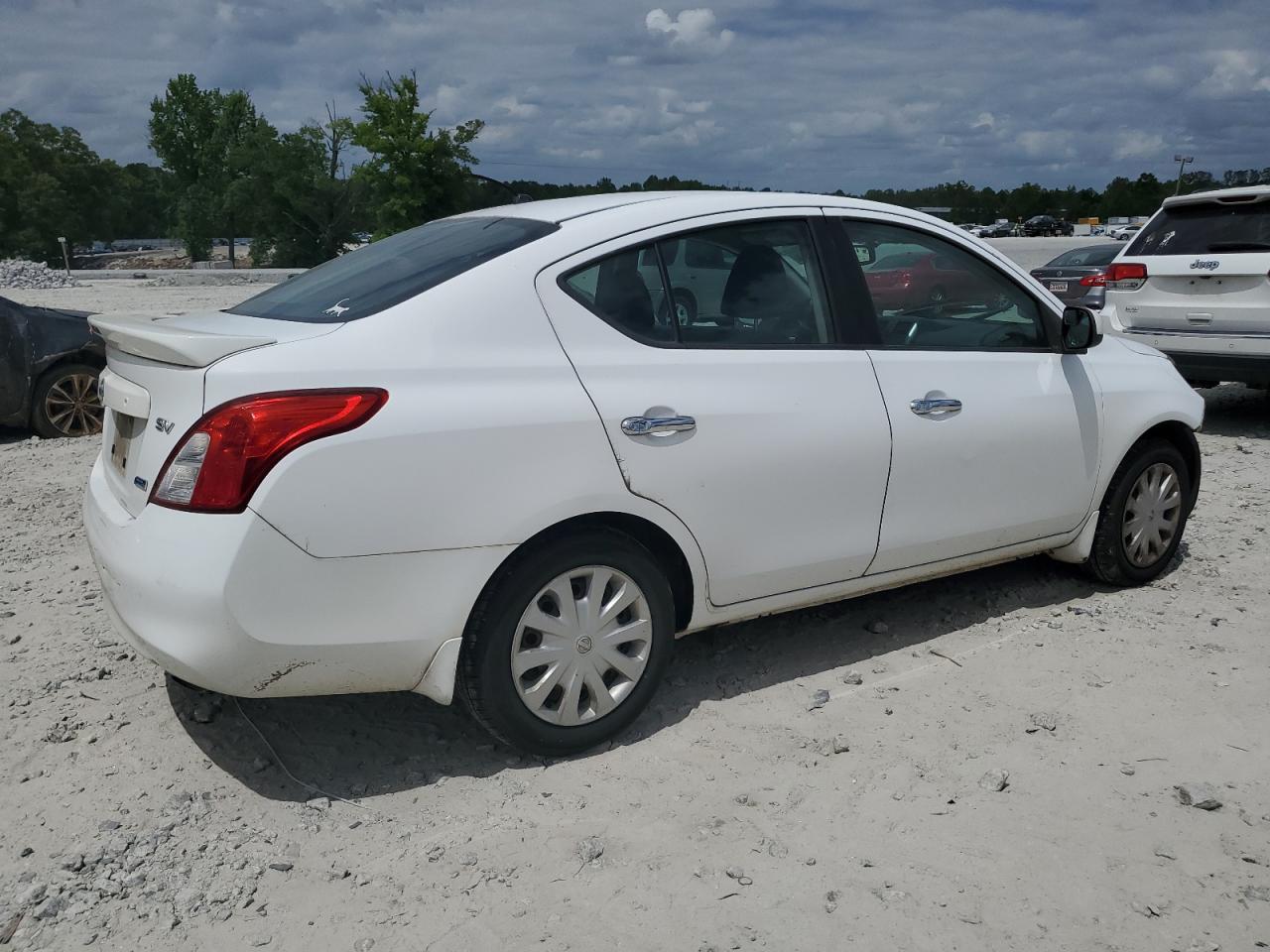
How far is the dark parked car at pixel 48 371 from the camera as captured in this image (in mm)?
8891

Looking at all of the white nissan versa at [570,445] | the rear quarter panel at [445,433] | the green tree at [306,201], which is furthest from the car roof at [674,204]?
the green tree at [306,201]

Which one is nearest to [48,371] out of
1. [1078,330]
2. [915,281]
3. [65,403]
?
[65,403]

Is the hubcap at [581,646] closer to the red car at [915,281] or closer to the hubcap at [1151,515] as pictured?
the red car at [915,281]

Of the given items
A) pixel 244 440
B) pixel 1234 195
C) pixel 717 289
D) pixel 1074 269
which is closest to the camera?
pixel 244 440

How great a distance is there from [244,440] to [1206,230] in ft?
26.9

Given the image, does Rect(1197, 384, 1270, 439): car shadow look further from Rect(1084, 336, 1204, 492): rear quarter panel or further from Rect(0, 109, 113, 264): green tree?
Rect(0, 109, 113, 264): green tree

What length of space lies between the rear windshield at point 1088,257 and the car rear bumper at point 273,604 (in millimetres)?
17888

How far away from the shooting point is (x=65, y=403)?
9148mm

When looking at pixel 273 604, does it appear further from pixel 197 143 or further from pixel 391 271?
pixel 197 143

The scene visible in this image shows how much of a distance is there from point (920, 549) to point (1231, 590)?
1.94 meters

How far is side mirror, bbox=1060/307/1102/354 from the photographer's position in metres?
4.66

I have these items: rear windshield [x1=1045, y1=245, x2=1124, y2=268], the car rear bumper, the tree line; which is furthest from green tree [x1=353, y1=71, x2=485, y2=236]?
the car rear bumper

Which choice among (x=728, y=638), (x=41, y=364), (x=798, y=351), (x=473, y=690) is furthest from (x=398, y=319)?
(x=41, y=364)

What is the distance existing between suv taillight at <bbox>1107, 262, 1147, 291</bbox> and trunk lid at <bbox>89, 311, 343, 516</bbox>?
764 cm
